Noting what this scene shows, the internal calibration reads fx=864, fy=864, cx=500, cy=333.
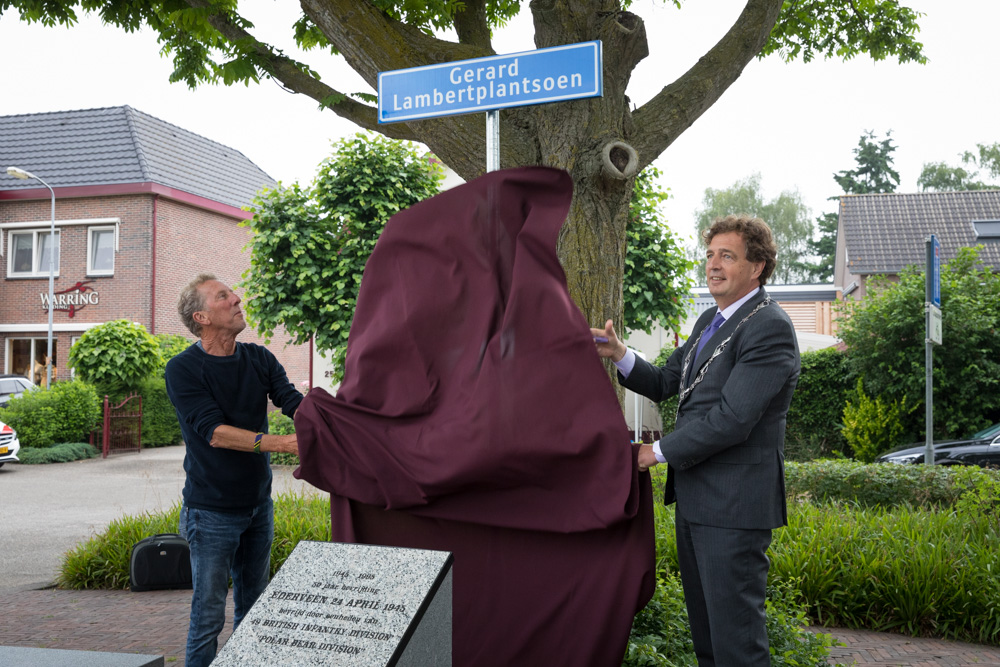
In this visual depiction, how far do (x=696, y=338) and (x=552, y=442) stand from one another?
91 centimetres

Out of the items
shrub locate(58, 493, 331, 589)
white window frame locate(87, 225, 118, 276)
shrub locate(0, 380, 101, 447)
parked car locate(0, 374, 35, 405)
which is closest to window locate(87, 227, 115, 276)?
white window frame locate(87, 225, 118, 276)

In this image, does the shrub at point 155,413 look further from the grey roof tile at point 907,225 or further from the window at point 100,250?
the grey roof tile at point 907,225

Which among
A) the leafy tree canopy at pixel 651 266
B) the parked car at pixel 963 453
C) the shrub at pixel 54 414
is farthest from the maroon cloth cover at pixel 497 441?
the shrub at pixel 54 414

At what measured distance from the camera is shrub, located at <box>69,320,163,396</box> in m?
19.7

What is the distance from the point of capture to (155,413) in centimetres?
2070

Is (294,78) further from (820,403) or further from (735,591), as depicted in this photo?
(820,403)

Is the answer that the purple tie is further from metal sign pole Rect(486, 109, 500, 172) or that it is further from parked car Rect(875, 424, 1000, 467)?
parked car Rect(875, 424, 1000, 467)

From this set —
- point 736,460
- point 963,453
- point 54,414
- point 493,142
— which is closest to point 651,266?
point 963,453

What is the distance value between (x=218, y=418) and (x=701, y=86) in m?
3.89

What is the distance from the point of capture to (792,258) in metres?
58.3

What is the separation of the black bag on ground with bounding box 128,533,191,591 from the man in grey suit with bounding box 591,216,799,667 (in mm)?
3046

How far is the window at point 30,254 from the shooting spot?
26.1 m

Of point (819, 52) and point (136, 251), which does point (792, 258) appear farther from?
point (819, 52)

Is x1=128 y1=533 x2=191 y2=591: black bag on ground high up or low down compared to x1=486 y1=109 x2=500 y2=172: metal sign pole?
down
